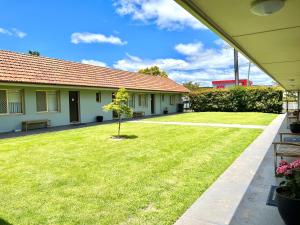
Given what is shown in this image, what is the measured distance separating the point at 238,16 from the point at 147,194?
346 centimetres

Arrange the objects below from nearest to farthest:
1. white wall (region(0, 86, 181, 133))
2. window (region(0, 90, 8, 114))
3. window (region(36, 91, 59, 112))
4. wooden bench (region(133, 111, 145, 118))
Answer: window (region(0, 90, 8, 114)), white wall (region(0, 86, 181, 133)), window (region(36, 91, 59, 112)), wooden bench (region(133, 111, 145, 118))

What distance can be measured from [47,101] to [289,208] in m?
15.6

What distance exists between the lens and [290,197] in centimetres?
360

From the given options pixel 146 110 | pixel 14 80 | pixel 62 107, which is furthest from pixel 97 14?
pixel 14 80

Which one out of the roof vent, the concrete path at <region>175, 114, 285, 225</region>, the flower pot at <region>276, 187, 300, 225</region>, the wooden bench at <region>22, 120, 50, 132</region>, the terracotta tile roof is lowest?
the concrete path at <region>175, 114, 285, 225</region>

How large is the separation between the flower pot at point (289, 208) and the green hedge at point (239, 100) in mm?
26466

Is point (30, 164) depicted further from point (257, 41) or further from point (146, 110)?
point (146, 110)

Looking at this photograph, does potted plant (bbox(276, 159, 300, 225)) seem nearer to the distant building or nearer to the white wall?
the white wall

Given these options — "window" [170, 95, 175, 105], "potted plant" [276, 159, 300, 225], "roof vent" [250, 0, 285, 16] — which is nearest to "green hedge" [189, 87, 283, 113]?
"window" [170, 95, 175, 105]

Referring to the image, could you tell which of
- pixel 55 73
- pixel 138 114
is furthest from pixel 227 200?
pixel 138 114

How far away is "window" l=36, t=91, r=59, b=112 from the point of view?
1638 centimetres

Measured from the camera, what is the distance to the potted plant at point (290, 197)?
3.51 meters

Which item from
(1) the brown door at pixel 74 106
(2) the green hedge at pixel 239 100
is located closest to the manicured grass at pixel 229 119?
(2) the green hedge at pixel 239 100

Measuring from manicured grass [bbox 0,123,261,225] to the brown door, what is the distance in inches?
308
